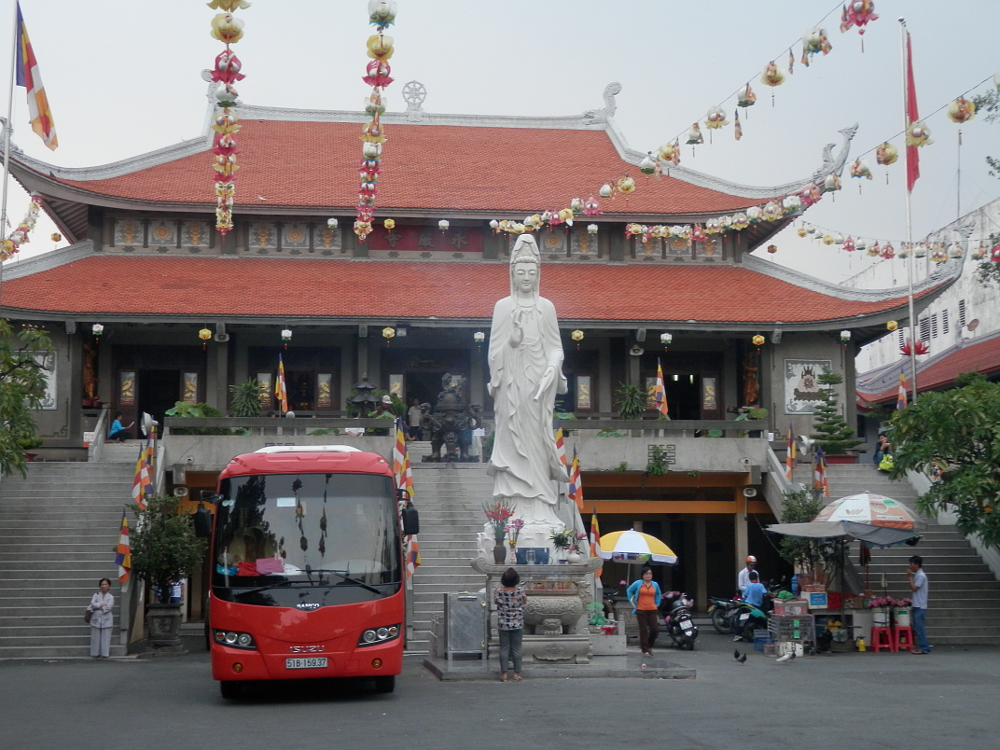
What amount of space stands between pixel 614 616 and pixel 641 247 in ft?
55.2

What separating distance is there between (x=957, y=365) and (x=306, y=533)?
27237 millimetres

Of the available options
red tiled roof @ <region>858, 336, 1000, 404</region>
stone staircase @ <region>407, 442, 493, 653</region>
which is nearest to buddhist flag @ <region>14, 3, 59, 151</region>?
stone staircase @ <region>407, 442, 493, 653</region>

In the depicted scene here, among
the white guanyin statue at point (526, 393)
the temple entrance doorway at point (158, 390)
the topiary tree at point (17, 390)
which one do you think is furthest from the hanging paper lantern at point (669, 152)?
the temple entrance doorway at point (158, 390)

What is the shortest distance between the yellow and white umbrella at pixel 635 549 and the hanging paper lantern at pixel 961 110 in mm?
8519

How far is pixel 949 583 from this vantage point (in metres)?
21.8

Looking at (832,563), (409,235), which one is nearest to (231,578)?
(832,563)

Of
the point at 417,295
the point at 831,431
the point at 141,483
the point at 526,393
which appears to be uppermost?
the point at 417,295

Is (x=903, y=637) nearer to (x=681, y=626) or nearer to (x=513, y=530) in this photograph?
(x=681, y=626)

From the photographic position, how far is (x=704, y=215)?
32.1m

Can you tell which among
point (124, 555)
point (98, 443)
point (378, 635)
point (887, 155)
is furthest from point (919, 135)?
point (98, 443)

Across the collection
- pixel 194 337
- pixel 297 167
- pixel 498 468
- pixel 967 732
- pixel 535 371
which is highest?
pixel 297 167

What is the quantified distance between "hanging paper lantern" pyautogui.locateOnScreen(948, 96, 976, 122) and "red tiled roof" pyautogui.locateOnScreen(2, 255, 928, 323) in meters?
13.9

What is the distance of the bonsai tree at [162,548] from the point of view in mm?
19688

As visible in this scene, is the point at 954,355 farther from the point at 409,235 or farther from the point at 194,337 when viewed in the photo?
the point at 194,337
